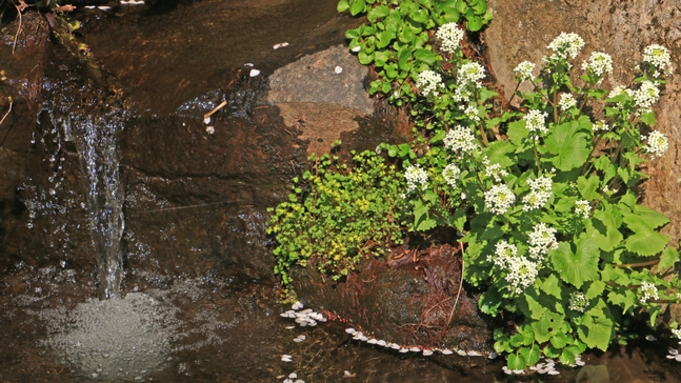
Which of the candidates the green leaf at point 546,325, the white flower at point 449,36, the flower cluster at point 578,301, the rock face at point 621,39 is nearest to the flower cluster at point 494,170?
the white flower at point 449,36

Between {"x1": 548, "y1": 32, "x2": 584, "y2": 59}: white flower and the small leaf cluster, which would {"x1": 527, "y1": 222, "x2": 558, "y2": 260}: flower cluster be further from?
the small leaf cluster

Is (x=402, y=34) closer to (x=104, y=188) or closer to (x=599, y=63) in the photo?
(x=599, y=63)

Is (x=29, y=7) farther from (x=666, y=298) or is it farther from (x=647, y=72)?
(x=666, y=298)

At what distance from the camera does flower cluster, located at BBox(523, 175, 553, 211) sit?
3.94 m

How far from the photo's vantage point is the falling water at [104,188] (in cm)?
577

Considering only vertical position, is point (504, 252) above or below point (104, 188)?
above

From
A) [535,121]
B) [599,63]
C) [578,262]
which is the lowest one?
[578,262]

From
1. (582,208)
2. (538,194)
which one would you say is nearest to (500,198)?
(538,194)

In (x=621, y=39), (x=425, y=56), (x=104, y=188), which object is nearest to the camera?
(x=621, y=39)

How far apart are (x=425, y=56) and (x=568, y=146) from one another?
4.71ft

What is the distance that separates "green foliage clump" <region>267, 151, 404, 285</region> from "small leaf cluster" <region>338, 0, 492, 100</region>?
1.91ft

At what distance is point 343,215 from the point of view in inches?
207

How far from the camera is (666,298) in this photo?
427 centimetres

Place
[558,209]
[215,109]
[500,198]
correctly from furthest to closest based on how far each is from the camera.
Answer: [215,109]
[558,209]
[500,198]
